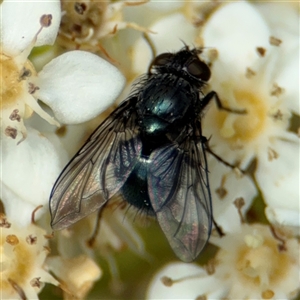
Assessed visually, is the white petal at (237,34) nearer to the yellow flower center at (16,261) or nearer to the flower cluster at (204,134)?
the flower cluster at (204,134)

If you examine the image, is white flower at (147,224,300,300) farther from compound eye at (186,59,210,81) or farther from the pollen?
the pollen

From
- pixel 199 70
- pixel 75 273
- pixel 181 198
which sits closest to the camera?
pixel 181 198

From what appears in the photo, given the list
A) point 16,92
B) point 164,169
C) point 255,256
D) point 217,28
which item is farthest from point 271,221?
point 16,92

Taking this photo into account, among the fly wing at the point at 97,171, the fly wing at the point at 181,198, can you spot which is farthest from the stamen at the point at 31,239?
the fly wing at the point at 181,198

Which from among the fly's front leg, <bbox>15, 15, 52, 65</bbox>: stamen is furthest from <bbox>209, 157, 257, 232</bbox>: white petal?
<bbox>15, 15, 52, 65</bbox>: stamen

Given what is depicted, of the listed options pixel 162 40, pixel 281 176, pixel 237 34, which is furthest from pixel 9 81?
pixel 281 176

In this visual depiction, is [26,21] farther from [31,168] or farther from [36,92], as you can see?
[31,168]
